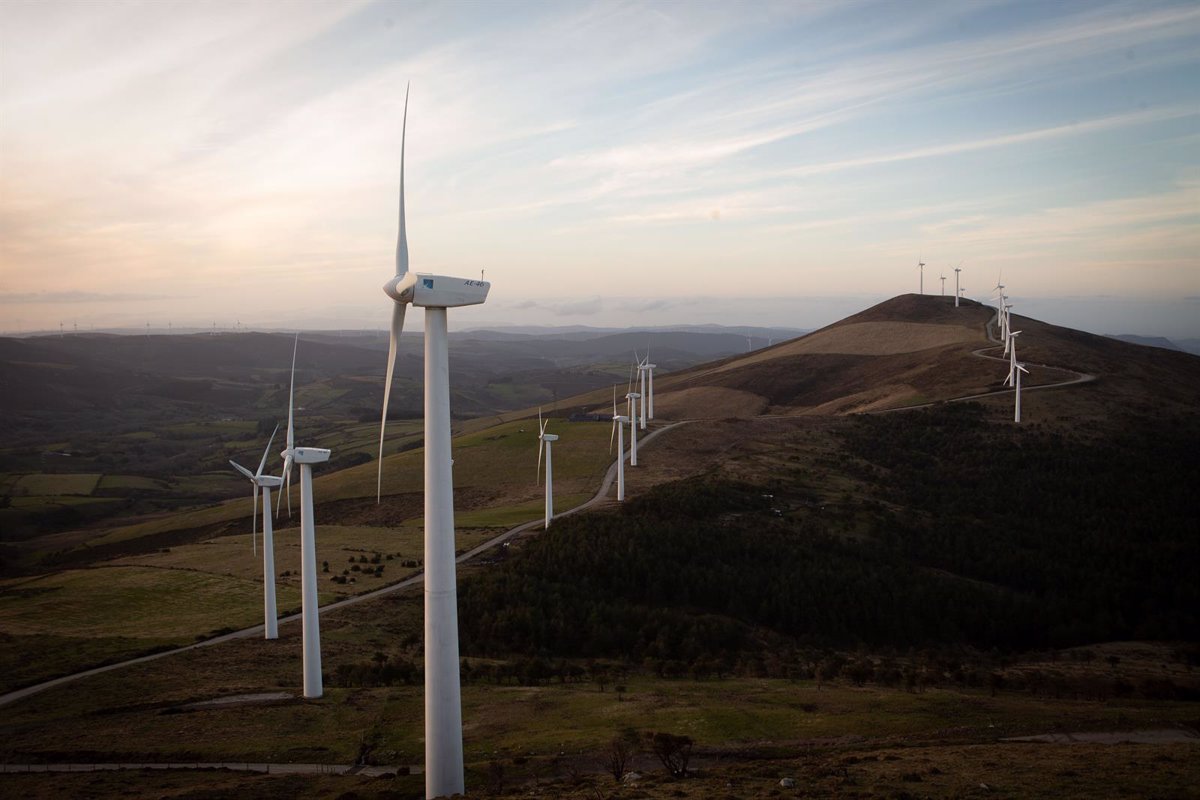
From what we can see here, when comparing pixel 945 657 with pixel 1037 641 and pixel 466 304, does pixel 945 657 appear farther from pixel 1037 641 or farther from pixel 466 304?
pixel 466 304

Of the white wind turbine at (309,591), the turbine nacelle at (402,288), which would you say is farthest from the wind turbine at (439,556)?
the white wind turbine at (309,591)

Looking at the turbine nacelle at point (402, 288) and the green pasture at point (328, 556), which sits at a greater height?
the turbine nacelle at point (402, 288)

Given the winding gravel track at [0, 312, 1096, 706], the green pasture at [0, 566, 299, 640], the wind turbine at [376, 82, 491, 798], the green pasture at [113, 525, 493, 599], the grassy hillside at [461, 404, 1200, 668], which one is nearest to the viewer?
the wind turbine at [376, 82, 491, 798]

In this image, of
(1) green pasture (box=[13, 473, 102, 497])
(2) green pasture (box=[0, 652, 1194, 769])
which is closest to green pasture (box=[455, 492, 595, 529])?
(2) green pasture (box=[0, 652, 1194, 769])

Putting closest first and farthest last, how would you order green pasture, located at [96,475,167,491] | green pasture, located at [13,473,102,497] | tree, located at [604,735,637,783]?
tree, located at [604,735,637,783] < green pasture, located at [13,473,102,497] < green pasture, located at [96,475,167,491]

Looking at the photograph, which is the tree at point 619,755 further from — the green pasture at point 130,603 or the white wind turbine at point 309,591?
the green pasture at point 130,603

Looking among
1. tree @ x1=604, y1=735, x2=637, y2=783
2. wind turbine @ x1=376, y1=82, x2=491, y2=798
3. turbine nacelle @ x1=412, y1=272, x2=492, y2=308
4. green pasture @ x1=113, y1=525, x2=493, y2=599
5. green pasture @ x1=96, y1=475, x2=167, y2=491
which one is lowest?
green pasture @ x1=96, y1=475, x2=167, y2=491

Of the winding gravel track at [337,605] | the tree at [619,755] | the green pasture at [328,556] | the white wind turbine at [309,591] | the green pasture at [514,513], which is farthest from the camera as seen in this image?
the green pasture at [514,513]

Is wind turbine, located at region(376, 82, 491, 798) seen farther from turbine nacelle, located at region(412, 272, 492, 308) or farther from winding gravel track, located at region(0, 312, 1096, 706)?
winding gravel track, located at region(0, 312, 1096, 706)
